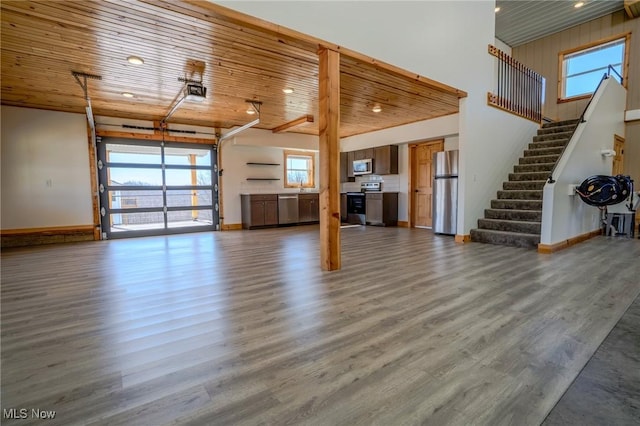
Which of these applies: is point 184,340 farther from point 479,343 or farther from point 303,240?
point 303,240

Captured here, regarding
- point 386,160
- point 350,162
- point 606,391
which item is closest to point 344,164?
point 350,162

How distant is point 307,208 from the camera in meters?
9.06

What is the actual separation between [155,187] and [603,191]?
8.65 m

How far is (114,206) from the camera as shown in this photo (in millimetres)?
6875

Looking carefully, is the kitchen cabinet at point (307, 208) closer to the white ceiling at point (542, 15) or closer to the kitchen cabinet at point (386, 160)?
the kitchen cabinet at point (386, 160)

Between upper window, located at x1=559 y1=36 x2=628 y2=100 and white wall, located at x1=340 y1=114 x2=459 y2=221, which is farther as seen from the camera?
upper window, located at x1=559 y1=36 x2=628 y2=100

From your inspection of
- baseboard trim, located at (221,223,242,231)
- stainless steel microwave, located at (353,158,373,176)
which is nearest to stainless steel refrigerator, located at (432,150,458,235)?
stainless steel microwave, located at (353,158,373,176)

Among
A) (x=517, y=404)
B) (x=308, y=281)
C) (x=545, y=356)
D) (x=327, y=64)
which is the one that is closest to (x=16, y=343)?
(x=308, y=281)

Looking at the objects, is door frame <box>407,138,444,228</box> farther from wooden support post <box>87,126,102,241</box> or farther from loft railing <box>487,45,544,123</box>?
wooden support post <box>87,126,102,241</box>

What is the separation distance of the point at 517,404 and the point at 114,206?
7.76m

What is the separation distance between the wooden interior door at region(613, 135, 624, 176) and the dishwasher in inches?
296

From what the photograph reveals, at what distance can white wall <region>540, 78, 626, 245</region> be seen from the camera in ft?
15.1

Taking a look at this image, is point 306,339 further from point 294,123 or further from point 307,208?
point 307,208

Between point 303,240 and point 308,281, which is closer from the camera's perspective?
point 308,281
